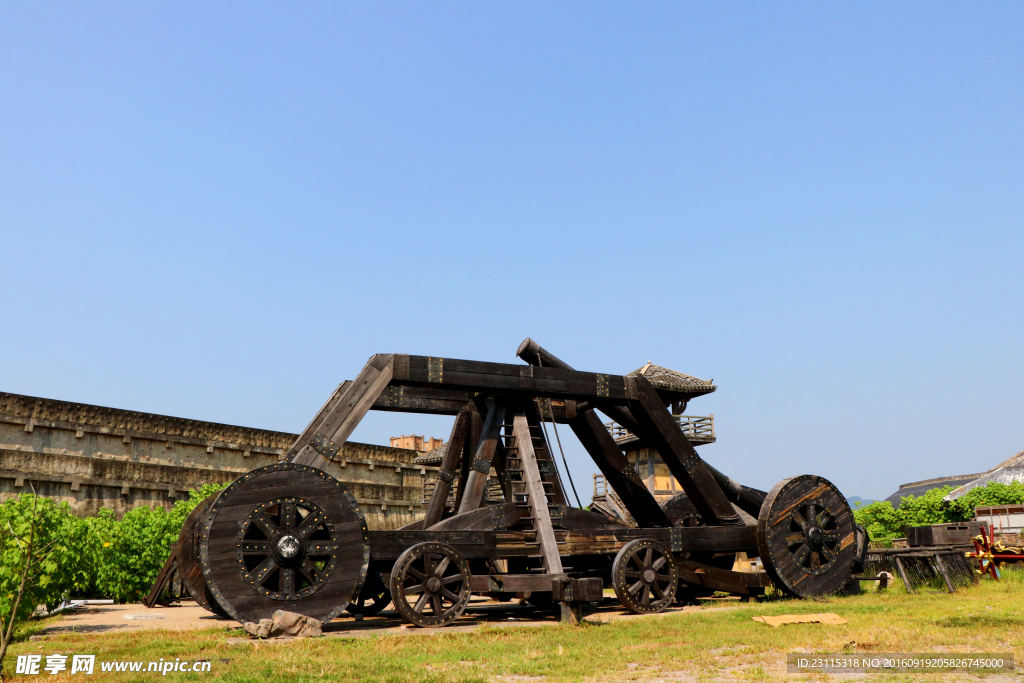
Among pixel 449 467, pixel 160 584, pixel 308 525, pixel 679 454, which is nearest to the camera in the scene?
pixel 308 525

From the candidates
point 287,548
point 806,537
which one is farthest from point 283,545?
point 806,537

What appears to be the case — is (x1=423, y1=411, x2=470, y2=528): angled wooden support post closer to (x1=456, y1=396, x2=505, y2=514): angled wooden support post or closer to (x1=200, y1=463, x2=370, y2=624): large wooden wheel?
(x1=456, y1=396, x2=505, y2=514): angled wooden support post

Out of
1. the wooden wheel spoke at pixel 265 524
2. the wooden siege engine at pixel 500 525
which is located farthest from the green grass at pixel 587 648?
the wooden wheel spoke at pixel 265 524

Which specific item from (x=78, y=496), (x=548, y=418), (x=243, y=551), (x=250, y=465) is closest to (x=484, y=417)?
(x=548, y=418)

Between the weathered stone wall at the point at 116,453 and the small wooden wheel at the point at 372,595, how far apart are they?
53.7ft

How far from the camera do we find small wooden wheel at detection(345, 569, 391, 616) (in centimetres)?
1224

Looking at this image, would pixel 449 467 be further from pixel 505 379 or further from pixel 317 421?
pixel 317 421

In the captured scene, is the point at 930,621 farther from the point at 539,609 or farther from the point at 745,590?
the point at 539,609

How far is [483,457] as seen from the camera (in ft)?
43.1

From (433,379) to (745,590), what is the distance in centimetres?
692

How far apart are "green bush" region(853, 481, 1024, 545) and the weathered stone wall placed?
26.0 metres

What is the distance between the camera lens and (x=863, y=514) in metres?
43.0

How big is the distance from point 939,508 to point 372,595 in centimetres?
3660

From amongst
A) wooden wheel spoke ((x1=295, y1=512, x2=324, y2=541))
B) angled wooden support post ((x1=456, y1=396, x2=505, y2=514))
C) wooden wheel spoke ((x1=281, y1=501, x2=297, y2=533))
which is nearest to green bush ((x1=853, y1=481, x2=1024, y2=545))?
angled wooden support post ((x1=456, y1=396, x2=505, y2=514))
